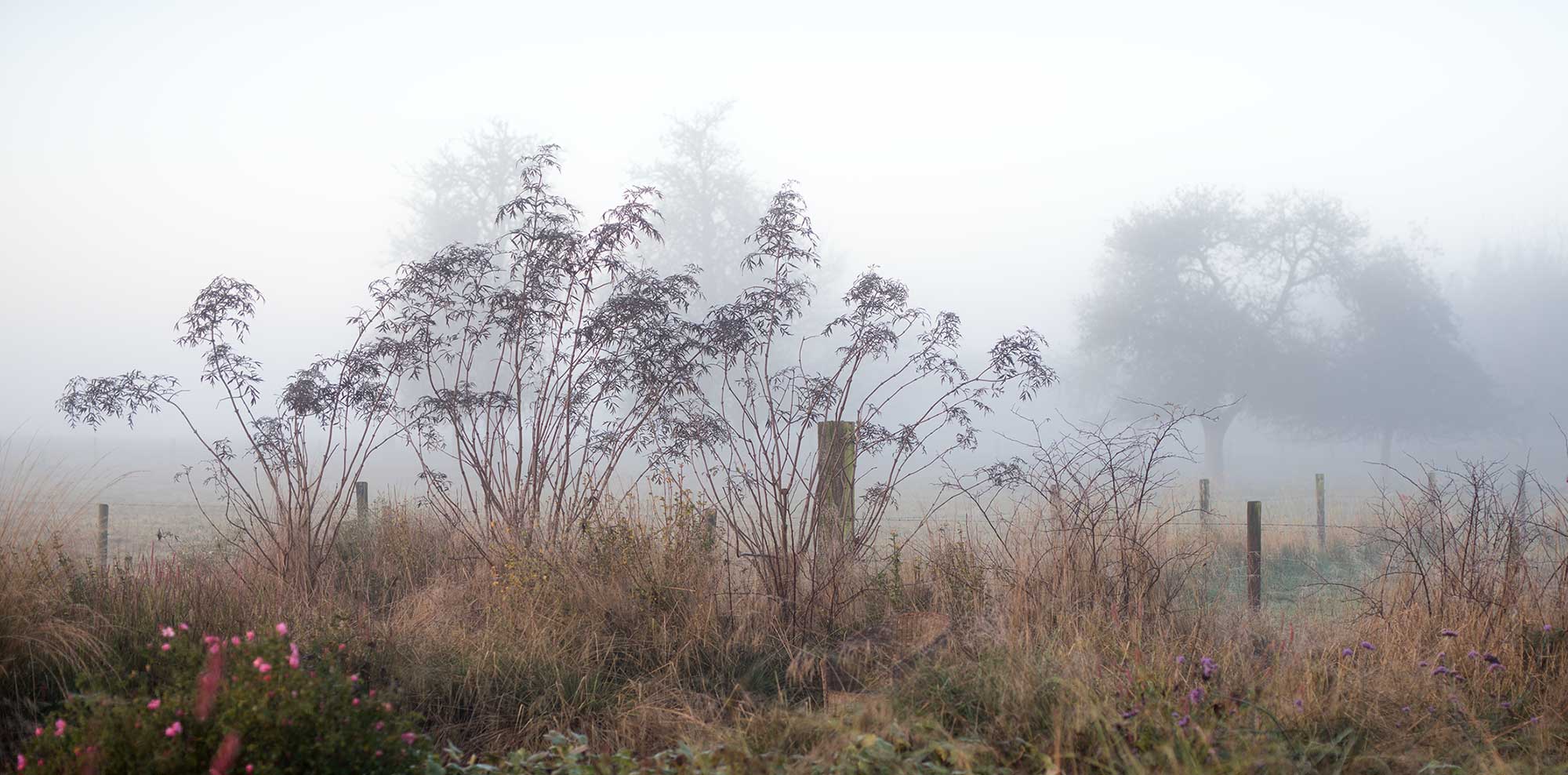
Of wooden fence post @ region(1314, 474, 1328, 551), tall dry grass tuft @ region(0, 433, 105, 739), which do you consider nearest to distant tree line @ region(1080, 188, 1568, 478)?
wooden fence post @ region(1314, 474, 1328, 551)

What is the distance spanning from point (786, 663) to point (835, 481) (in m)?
1.86

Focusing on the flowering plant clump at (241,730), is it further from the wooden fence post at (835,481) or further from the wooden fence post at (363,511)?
the wooden fence post at (363,511)

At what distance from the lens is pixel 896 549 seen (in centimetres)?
608

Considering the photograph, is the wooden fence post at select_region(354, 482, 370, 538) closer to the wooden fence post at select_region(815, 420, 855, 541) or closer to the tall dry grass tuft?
the tall dry grass tuft

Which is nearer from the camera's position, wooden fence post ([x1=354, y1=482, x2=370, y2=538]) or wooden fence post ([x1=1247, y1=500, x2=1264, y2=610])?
wooden fence post ([x1=1247, y1=500, x2=1264, y2=610])

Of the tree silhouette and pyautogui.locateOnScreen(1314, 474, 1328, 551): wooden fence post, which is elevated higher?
the tree silhouette

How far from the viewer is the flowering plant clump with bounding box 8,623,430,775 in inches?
101

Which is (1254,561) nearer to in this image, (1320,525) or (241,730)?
(1320,525)

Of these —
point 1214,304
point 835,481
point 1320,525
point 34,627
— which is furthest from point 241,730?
point 1214,304

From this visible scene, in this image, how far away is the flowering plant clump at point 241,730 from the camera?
257 centimetres

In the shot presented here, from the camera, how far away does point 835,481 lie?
6672 mm

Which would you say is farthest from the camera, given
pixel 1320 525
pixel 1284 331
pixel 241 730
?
pixel 1284 331

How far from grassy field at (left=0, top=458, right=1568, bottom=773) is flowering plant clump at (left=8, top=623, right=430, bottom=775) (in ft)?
0.04

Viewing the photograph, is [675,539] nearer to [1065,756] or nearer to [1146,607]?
[1146,607]
